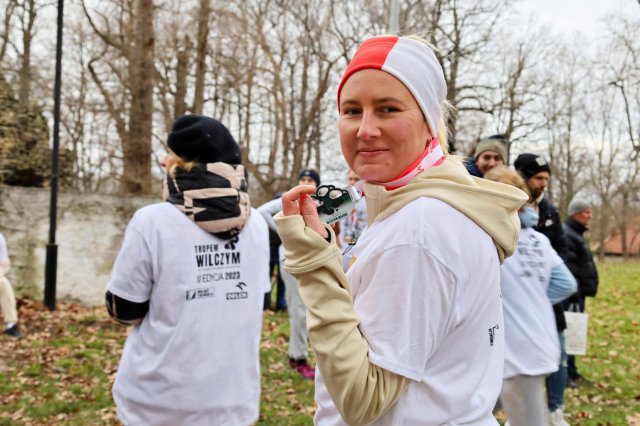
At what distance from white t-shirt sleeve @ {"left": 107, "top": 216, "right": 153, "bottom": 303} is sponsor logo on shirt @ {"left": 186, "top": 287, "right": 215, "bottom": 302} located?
20 centimetres

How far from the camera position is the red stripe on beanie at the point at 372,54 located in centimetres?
146

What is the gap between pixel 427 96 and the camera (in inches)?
59.1

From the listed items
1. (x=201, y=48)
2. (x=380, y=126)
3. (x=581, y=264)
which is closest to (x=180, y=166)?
(x=380, y=126)

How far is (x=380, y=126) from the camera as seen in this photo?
144cm

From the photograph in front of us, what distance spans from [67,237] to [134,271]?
315 inches

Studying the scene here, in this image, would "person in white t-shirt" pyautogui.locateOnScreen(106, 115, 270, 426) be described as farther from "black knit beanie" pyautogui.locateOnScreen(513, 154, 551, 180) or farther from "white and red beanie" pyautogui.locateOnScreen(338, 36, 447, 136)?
"black knit beanie" pyautogui.locateOnScreen(513, 154, 551, 180)

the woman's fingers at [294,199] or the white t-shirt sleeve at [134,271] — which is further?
→ the white t-shirt sleeve at [134,271]

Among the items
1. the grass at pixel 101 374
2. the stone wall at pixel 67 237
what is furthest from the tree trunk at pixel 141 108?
the grass at pixel 101 374

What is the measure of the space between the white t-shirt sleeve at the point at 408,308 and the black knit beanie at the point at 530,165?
11.4ft

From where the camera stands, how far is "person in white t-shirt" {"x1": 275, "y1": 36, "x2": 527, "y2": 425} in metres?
1.30

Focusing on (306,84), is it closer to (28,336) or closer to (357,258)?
(28,336)

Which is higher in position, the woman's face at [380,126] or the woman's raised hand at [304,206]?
the woman's face at [380,126]

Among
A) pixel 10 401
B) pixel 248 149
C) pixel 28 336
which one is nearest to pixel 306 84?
pixel 248 149

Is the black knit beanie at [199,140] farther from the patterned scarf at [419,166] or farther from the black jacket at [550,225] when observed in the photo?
the black jacket at [550,225]
